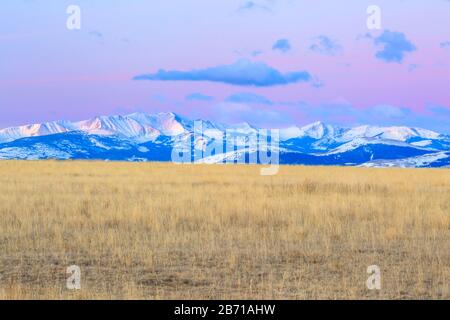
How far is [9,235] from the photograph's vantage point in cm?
1777

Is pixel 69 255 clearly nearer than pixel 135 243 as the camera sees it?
Yes

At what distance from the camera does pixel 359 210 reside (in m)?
23.1

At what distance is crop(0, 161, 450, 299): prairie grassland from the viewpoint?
12.0 meters

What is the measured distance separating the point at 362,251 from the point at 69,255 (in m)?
6.02

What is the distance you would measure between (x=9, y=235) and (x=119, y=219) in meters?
3.63

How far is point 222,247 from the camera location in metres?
16.0

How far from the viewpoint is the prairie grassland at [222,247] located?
39.2 feet

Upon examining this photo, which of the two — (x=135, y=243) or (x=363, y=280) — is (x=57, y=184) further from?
(x=363, y=280)
